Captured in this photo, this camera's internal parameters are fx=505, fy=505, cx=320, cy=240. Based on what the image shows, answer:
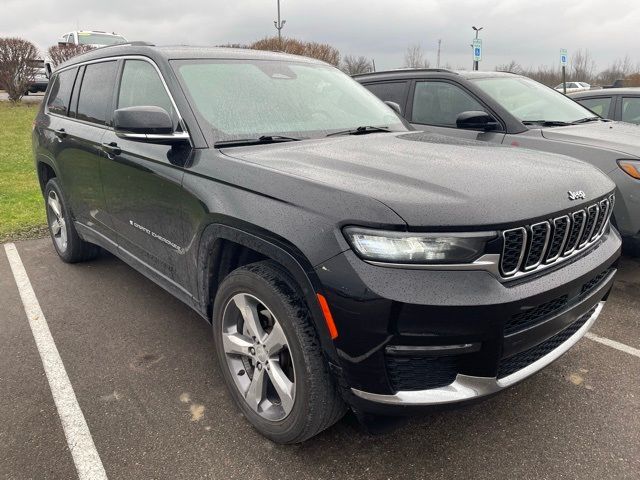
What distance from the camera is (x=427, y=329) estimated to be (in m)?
1.77

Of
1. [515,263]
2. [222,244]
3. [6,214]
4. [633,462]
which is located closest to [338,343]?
[515,263]

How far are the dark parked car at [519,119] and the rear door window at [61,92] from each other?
313cm

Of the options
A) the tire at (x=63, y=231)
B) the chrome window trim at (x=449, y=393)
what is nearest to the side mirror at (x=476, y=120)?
the chrome window trim at (x=449, y=393)

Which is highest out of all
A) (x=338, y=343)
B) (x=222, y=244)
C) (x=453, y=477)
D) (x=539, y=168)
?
(x=539, y=168)

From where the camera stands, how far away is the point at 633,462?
2.20m

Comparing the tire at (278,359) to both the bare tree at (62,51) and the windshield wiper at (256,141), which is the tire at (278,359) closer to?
the windshield wiper at (256,141)

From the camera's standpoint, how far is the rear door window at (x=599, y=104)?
675cm

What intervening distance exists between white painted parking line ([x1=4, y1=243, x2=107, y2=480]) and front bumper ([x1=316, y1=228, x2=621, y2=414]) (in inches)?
48.6

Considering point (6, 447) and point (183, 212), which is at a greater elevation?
point (183, 212)

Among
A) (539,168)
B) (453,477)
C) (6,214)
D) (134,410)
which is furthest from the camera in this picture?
(6,214)

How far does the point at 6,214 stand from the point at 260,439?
5.61m

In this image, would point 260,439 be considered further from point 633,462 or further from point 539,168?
point 539,168

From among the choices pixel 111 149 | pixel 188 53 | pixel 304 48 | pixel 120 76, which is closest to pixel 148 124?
pixel 188 53

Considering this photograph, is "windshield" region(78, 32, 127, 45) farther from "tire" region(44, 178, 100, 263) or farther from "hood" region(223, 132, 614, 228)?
"hood" region(223, 132, 614, 228)
